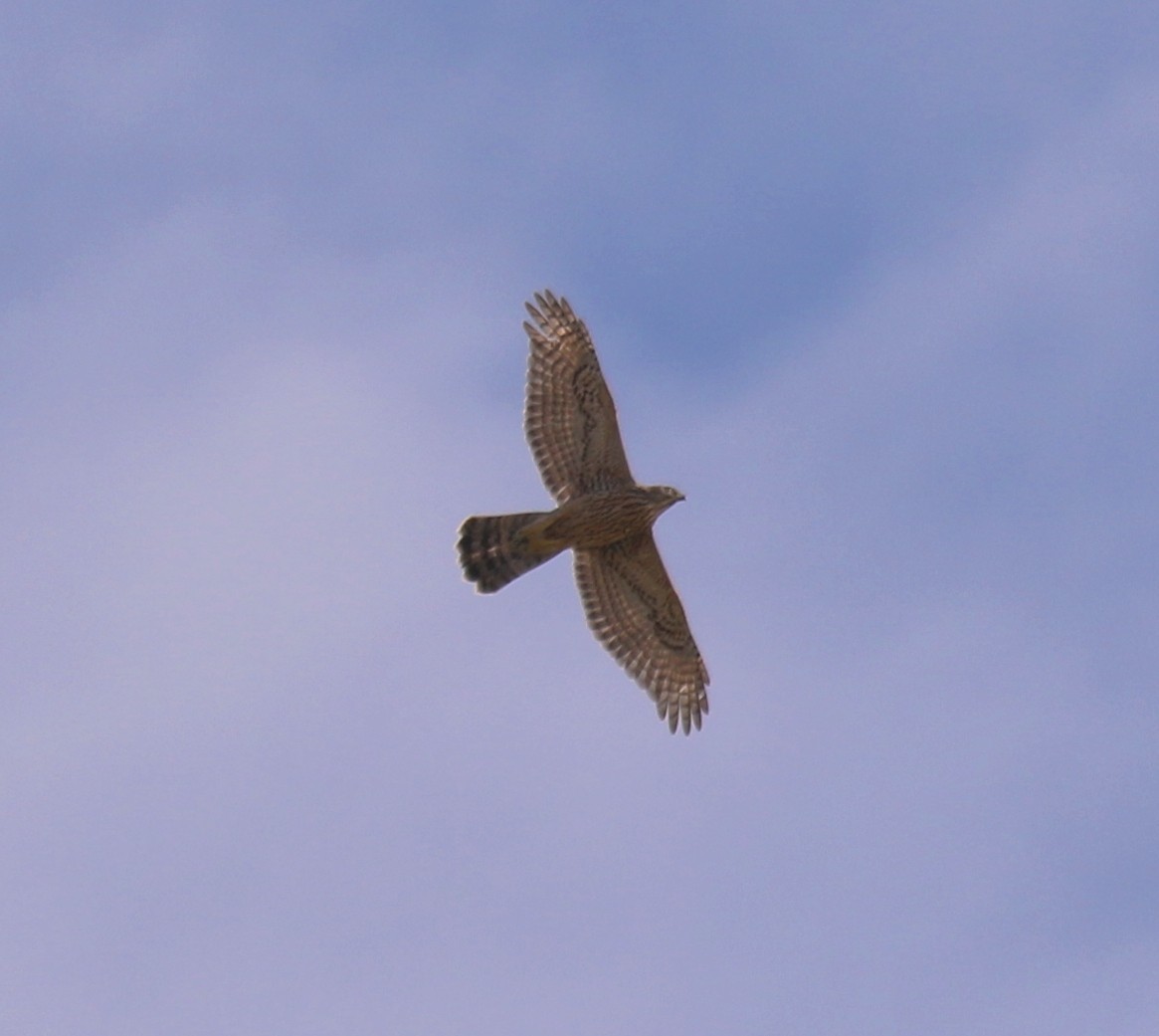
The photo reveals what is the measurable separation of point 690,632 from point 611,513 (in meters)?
2.47

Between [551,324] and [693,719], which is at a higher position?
[551,324]

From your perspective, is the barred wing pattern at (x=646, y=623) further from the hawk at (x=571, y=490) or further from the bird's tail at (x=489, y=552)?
the bird's tail at (x=489, y=552)

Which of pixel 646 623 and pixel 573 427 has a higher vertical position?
pixel 573 427

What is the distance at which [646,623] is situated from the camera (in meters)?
33.1

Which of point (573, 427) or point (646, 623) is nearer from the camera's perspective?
point (573, 427)

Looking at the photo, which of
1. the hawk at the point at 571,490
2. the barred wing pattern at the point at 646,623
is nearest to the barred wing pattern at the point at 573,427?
the hawk at the point at 571,490

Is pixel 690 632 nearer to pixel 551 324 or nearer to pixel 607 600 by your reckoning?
pixel 607 600

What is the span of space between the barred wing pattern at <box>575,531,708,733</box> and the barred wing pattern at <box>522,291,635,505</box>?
1087 mm

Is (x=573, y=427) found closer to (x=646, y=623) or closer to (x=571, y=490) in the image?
(x=571, y=490)

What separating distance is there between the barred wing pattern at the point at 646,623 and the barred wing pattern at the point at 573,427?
42.8 inches

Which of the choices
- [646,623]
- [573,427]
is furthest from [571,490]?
[646,623]

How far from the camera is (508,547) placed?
31750mm

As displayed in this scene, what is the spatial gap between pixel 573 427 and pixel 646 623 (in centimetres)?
290

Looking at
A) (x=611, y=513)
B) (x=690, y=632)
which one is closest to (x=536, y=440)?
(x=611, y=513)
